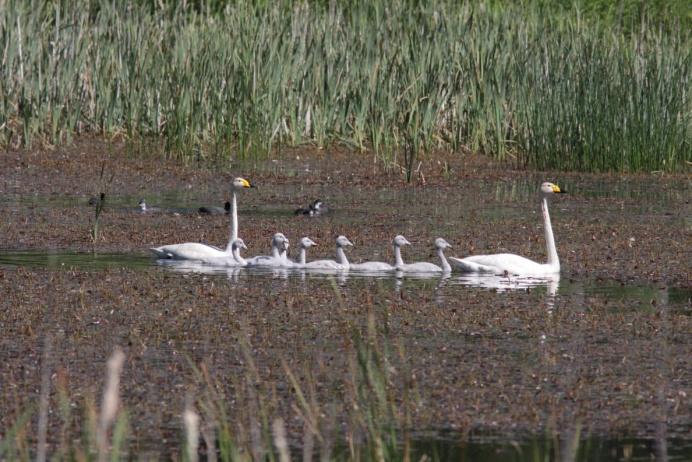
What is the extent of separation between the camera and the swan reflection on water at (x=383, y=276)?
11633mm

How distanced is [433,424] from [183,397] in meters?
1.27

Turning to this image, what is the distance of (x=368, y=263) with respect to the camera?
40.4 feet

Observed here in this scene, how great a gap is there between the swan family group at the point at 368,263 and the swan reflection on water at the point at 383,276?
1.6 inches

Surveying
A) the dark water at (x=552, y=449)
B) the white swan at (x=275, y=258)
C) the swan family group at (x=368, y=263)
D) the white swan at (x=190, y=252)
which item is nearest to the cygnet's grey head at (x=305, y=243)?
the swan family group at (x=368, y=263)

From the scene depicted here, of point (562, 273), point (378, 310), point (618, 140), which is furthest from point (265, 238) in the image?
point (618, 140)

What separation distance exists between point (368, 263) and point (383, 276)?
33cm

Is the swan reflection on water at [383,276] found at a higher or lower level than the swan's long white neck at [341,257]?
lower

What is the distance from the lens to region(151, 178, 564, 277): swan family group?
12.1 metres

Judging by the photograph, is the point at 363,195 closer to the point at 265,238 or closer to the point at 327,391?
the point at 265,238

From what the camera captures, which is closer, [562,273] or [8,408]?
[8,408]

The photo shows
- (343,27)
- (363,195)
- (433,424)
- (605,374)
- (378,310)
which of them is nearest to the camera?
(433,424)

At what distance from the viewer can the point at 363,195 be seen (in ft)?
60.1

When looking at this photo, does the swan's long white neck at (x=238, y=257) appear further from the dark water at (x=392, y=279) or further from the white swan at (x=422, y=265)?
the white swan at (x=422, y=265)

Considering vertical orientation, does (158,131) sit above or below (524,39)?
below
